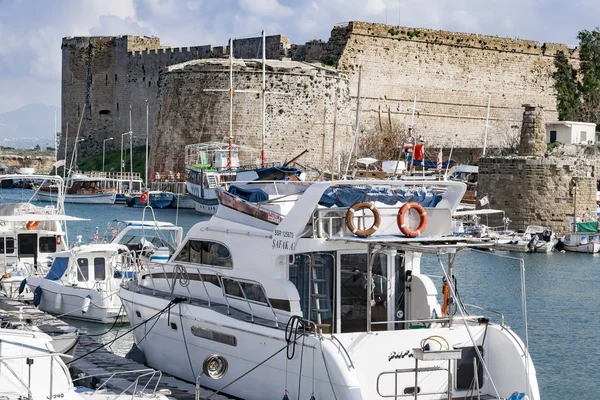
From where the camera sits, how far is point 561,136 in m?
43.3

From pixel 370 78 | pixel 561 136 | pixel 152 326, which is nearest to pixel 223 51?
pixel 370 78

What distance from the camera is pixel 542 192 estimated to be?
114 feet

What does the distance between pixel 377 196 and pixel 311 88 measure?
35523mm

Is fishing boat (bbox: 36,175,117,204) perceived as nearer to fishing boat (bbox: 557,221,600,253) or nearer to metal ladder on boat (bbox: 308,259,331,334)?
fishing boat (bbox: 557,221,600,253)

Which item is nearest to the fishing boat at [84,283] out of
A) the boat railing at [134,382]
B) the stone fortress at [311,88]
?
the boat railing at [134,382]

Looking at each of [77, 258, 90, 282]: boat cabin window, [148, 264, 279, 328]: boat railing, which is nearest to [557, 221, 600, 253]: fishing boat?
[77, 258, 90, 282]: boat cabin window

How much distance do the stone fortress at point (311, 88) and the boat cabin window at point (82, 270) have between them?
26.6m

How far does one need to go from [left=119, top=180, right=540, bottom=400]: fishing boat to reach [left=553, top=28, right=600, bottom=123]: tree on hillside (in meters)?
40.1

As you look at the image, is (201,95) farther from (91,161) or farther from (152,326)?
(152,326)

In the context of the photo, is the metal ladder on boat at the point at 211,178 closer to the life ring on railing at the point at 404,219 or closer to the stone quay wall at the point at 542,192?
the stone quay wall at the point at 542,192

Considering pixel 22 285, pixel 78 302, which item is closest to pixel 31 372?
pixel 78 302

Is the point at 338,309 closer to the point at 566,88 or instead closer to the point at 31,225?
the point at 31,225

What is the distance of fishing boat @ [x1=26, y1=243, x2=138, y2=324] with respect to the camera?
17.9 meters

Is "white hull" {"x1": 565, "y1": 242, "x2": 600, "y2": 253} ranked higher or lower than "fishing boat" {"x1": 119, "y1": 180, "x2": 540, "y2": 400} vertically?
lower
